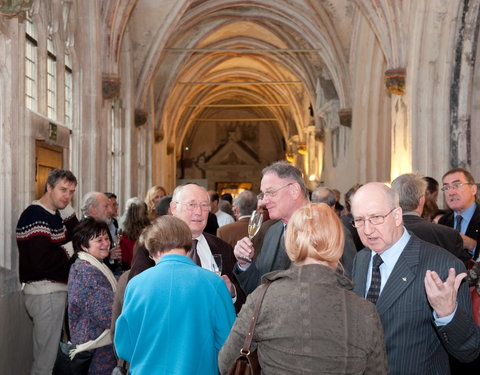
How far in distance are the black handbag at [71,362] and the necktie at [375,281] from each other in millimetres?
2314

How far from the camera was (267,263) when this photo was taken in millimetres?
4035

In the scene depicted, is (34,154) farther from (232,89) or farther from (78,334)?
(232,89)

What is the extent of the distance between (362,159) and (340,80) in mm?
2259

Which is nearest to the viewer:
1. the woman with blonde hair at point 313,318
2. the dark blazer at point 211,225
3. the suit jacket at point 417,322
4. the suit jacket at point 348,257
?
the woman with blonde hair at point 313,318

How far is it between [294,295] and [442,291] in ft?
2.05

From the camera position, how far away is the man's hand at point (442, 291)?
9.41 feet

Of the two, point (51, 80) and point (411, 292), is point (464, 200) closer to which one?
point (411, 292)

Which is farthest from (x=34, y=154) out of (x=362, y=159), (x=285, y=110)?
(x=285, y=110)

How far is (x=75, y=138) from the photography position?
11.4 meters

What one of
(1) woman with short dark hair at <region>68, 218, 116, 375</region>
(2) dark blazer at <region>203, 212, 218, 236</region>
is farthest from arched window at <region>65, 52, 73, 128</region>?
(1) woman with short dark hair at <region>68, 218, 116, 375</region>

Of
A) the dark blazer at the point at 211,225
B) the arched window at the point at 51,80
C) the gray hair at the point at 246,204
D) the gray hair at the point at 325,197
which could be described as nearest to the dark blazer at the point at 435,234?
the gray hair at the point at 246,204

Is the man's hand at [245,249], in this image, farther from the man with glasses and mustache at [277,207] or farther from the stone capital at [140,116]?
the stone capital at [140,116]

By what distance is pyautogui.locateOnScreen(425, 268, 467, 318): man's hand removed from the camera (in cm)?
287

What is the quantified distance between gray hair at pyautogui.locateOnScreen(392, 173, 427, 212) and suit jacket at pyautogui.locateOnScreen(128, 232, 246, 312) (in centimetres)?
108
